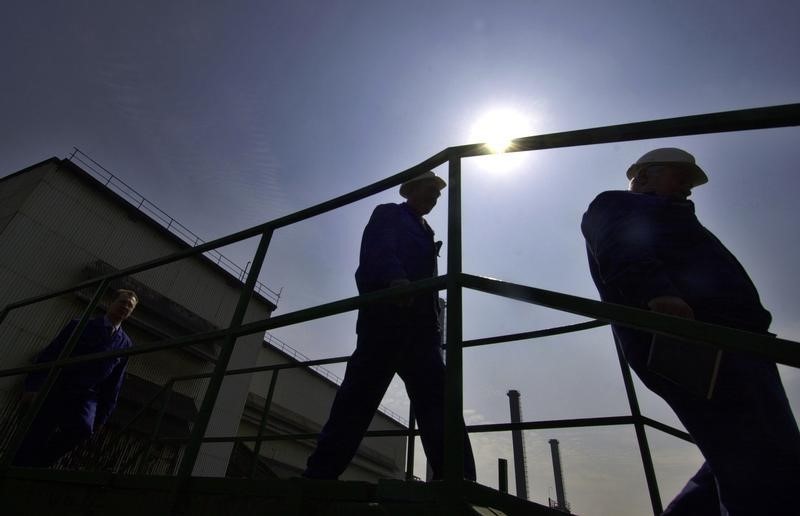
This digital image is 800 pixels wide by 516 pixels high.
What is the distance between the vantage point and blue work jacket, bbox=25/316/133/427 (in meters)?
2.95

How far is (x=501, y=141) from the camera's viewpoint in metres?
1.43

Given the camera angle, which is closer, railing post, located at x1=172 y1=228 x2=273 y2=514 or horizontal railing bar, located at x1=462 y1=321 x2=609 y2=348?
railing post, located at x1=172 y1=228 x2=273 y2=514

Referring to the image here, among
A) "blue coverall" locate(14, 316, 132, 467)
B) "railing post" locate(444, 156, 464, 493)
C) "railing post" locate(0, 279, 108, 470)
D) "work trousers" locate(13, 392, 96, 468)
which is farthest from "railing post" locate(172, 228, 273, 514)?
"work trousers" locate(13, 392, 96, 468)

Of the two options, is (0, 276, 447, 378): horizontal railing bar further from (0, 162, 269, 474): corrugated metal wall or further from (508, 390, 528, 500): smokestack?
(508, 390, 528, 500): smokestack

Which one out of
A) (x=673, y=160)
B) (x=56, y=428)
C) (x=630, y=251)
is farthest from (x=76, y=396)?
(x=673, y=160)

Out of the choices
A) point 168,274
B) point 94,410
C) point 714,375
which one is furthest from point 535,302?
point 168,274

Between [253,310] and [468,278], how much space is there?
1177 centimetres

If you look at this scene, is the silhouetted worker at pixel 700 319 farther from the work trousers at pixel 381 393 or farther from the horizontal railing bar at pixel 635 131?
the work trousers at pixel 381 393

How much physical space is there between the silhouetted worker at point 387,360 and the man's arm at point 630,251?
78 centimetres

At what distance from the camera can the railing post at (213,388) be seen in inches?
55.6

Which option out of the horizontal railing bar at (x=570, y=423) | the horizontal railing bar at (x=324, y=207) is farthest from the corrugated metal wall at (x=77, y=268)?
the horizontal railing bar at (x=570, y=423)

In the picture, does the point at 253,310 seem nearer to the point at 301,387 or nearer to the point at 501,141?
the point at 301,387

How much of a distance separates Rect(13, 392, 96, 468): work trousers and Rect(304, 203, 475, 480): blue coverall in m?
2.15

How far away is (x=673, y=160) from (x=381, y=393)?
5.17 ft
